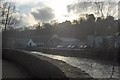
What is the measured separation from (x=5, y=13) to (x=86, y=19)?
2207 inches

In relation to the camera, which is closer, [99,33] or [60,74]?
[60,74]

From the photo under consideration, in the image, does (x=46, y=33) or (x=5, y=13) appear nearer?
(x=5, y=13)

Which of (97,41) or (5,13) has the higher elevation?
(5,13)

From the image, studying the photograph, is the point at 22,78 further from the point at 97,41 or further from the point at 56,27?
the point at 56,27

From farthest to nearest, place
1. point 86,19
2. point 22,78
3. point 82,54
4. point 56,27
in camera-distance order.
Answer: point 56,27, point 86,19, point 82,54, point 22,78

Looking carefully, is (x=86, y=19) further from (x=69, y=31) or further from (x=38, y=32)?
(x=38, y=32)

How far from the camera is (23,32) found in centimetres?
14025

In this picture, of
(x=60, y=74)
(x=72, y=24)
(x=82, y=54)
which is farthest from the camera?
(x=72, y=24)

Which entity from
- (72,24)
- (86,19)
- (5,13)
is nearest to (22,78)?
(5,13)

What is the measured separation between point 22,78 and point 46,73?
18.8 ft

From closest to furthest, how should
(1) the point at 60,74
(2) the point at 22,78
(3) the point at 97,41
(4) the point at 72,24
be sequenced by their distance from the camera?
(1) the point at 60,74, (2) the point at 22,78, (3) the point at 97,41, (4) the point at 72,24

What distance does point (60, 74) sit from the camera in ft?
36.0

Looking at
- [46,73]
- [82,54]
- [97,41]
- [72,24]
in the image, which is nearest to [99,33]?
[97,41]

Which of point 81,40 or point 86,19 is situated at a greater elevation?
point 86,19
